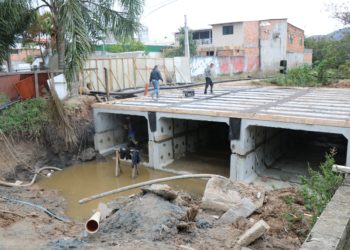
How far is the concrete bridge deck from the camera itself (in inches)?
443

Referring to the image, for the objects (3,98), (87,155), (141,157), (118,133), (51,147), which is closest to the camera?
(51,147)

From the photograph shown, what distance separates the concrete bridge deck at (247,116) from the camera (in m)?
11.2

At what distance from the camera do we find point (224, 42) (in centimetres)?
4531

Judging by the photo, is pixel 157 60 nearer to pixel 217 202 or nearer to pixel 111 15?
pixel 111 15

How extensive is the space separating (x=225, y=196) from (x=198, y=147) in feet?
35.1

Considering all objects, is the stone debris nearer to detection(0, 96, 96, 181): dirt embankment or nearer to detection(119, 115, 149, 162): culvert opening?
detection(0, 96, 96, 181): dirt embankment

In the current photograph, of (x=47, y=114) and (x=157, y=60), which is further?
(x=157, y=60)

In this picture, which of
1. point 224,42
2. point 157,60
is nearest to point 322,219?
point 157,60

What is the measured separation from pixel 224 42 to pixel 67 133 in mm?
33985

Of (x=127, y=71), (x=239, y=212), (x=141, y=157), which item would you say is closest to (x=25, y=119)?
(x=141, y=157)

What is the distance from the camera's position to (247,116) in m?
12.1

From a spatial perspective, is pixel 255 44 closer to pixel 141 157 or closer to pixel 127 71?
pixel 127 71

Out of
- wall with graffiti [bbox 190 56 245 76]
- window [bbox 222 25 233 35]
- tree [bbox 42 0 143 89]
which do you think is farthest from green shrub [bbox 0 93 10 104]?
window [bbox 222 25 233 35]

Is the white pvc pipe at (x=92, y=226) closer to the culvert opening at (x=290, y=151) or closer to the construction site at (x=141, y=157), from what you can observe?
the construction site at (x=141, y=157)
